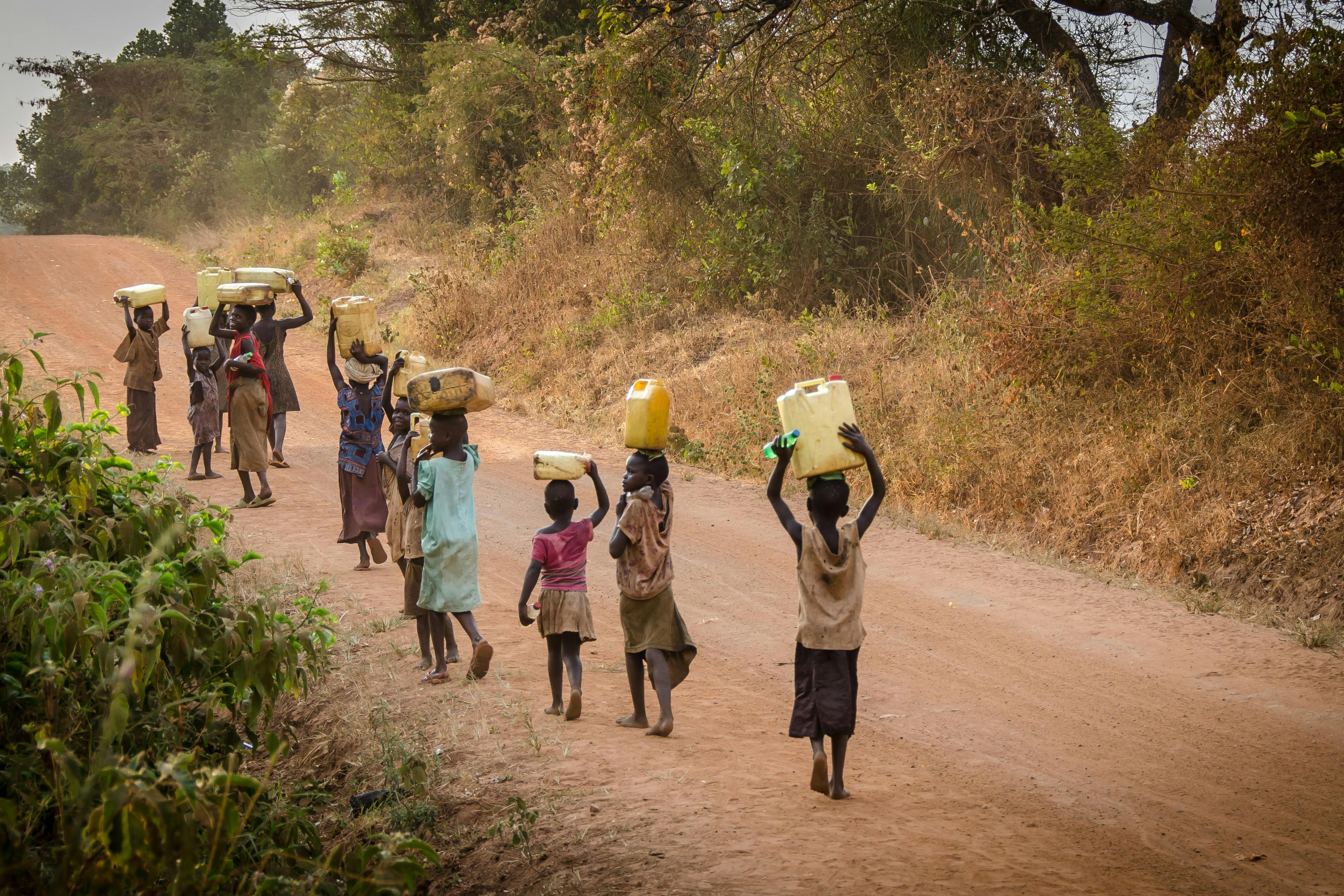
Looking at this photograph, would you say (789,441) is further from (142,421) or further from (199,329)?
(142,421)

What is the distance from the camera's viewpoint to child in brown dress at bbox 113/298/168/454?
10.9 metres

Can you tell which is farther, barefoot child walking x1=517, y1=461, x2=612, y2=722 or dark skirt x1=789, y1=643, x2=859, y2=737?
barefoot child walking x1=517, y1=461, x2=612, y2=722

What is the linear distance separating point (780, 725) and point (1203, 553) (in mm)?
4342

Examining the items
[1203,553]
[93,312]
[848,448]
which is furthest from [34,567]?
[93,312]

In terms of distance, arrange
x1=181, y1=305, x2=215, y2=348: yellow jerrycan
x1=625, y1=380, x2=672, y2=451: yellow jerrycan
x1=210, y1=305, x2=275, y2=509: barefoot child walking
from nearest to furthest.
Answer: x1=625, y1=380, x2=672, y2=451: yellow jerrycan < x1=210, y1=305, x2=275, y2=509: barefoot child walking < x1=181, y1=305, x2=215, y2=348: yellow jerrycan

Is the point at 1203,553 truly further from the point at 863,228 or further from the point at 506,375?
the point at 506,375

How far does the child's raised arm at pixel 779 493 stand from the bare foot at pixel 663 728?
3.98 feet

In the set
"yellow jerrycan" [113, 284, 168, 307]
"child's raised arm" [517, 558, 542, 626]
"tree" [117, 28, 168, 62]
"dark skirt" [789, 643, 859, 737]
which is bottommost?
"dark skirt" [789, 643, 859, 737]

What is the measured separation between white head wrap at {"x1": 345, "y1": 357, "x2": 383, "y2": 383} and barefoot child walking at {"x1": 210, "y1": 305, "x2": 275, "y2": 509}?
2.10 m

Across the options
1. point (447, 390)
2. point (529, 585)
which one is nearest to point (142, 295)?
point (447, 390)

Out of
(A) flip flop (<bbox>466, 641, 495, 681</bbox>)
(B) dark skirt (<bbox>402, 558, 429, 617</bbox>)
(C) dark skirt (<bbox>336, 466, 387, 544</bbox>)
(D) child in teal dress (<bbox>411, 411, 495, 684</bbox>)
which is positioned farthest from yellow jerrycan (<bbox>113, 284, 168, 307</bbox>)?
(A) flip flop (<bbox>466, 641, 495, 681</bbox>)

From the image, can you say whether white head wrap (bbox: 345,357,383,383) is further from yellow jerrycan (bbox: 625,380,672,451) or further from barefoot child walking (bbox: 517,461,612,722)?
yellow jerrycan (bbox: 625,380,672,451)

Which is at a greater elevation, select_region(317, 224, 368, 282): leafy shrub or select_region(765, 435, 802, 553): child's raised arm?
select_region(317, 224, 368, 282): leafy shrub

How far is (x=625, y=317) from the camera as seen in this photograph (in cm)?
1600
